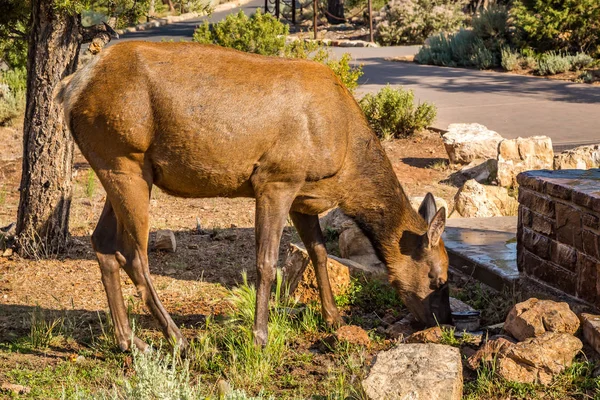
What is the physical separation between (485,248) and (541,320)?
2.31 metres

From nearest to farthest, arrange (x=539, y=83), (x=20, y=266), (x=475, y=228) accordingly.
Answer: (x=20, y=266), (x=475, y=228), (x=539, y=83)

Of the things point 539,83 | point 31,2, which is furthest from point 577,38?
point 31,2

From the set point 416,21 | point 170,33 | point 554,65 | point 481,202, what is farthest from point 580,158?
point 170,33

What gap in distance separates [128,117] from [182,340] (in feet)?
5.14

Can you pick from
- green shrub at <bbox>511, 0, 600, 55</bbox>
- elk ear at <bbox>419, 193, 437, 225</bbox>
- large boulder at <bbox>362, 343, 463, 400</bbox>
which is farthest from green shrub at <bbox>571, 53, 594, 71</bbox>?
large boulder at <bbox>362, 343, 463, 400</bbox>

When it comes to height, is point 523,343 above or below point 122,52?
below

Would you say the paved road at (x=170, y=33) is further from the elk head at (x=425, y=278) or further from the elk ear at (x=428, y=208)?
the elk head at (x=425, y=278)

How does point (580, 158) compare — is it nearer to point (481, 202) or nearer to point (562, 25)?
point (481, 202)

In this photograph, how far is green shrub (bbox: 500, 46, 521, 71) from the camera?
20459 millimetres

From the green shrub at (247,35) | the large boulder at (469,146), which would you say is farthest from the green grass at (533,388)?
the green shrub at (247,35)

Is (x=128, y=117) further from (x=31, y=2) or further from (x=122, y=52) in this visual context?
(x=31, y=2)

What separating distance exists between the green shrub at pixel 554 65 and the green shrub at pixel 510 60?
794mm

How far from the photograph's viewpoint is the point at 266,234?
19.4 feet

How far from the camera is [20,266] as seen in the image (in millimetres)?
8047
